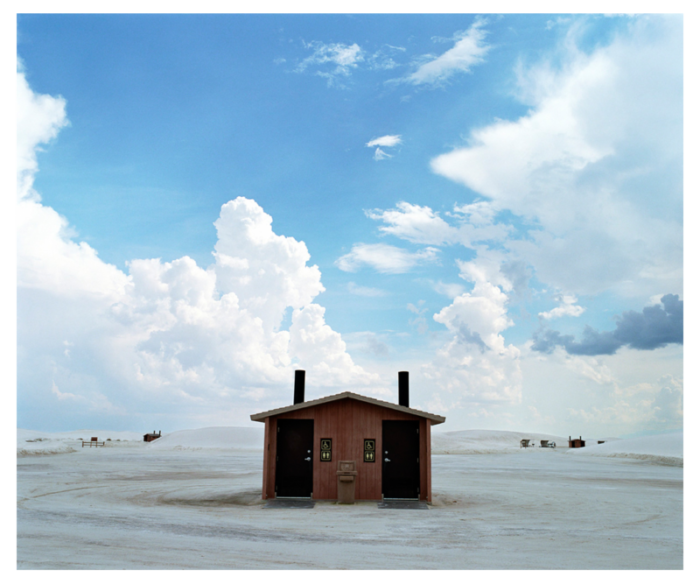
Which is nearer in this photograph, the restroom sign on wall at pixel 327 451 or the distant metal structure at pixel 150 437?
the restroom sign on wall at pixel 327 451

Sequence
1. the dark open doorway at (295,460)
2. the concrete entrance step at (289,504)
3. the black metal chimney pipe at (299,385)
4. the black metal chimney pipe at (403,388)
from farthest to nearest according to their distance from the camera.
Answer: the black metal chimney pipe at (299,385) < the black metal chimney pipe at (403,388) < the dark open doorway at (295,460) < the concrete entrance step at (289,504)

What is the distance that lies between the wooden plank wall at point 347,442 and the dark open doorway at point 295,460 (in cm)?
15

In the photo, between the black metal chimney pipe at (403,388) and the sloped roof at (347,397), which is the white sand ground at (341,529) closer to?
the sloped roof at (347,397)

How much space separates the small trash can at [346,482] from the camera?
1780cm

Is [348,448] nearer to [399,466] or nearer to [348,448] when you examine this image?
[348,448]

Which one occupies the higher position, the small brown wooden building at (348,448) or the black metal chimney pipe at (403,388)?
the black metal chimney pipe at (403,388)

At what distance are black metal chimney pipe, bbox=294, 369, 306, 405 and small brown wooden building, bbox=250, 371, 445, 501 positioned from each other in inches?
65.0

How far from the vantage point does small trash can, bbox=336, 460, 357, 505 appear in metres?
17.8

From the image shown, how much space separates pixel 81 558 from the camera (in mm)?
9781

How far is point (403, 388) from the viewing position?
20312 mm

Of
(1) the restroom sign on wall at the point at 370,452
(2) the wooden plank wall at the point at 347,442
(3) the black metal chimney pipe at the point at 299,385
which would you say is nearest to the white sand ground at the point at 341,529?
(2) the wooden plank wall at the point at 347,442

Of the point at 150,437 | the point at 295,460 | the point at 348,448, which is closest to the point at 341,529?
the point at 348,448
